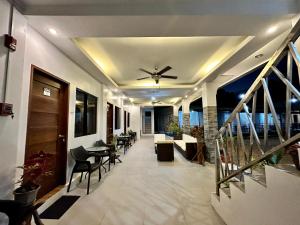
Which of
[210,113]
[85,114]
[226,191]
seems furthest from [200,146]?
[85,114]

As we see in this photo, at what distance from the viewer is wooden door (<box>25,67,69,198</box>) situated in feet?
7.80

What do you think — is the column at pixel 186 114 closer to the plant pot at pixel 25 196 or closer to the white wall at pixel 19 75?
the white wall at pixel 19 75

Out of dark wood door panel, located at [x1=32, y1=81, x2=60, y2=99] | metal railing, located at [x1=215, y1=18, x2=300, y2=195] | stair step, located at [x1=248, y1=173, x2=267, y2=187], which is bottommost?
stair step, located at [x1=248, y1=173, x2=267, y2=187]

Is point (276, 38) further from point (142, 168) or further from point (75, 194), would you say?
point (75, 194)

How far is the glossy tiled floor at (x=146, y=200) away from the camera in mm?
2119

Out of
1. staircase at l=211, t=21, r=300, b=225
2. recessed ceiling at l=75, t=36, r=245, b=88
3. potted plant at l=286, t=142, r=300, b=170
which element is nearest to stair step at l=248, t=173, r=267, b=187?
staircase at l=211, t=21, r=300, b=225

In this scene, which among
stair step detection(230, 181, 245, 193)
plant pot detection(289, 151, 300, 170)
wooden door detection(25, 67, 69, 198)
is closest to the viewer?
plant pot detection(289, 151, 300, 170)

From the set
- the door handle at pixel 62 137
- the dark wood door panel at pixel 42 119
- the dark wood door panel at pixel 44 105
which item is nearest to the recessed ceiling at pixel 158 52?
the dark wood door panel at pixel 44 105

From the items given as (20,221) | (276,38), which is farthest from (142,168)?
(276,38)

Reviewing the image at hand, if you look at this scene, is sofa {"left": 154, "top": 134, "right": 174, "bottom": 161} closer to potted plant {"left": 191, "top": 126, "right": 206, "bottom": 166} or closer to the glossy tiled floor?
potted plant {"left": 191, "top": 126, "right": 206, "bottom": 166}

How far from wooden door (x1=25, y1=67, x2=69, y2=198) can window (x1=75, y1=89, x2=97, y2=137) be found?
50cm

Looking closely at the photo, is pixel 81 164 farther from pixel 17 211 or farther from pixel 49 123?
pixel 17 211

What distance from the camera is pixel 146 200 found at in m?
2.65

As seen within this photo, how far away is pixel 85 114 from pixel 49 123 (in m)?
1.36
